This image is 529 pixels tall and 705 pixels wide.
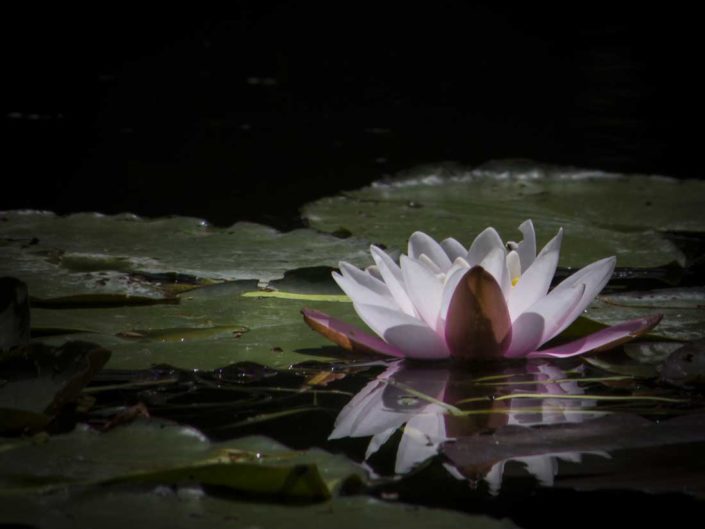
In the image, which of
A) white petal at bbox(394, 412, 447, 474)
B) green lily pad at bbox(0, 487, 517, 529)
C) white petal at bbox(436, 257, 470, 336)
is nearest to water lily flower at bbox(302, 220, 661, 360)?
white petal at bbox(436, 257, 470, 336)

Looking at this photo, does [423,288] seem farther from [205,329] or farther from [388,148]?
[388,148]

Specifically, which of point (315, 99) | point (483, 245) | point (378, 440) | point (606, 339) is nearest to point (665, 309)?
point (606, 339)

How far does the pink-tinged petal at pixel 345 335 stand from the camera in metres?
1.59

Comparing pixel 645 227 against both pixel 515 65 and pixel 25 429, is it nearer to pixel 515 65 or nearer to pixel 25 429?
pixel 25 429

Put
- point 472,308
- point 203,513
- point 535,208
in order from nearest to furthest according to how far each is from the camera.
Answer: point 203,513
point 472,308
point 535,208

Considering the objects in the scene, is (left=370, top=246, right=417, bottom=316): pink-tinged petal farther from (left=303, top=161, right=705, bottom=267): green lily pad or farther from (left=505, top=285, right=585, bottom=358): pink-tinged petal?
(left=303, top=161, right=705, bottom=267): green lily pad

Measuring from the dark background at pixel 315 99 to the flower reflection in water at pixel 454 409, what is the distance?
1223 mm

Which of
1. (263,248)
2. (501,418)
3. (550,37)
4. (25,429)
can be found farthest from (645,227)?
(550,37)

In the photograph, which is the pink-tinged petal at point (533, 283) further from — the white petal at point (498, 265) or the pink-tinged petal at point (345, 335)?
the pink-tinged petal at point (345, 335)

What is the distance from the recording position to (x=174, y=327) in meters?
1.66

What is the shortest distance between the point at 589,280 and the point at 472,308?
20 cm

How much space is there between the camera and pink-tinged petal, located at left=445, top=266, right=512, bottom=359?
1489 millimetres

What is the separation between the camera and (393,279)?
1.60 metres

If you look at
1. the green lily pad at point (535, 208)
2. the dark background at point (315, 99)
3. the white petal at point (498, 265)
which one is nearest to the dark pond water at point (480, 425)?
the white petal at point (498, 265)
